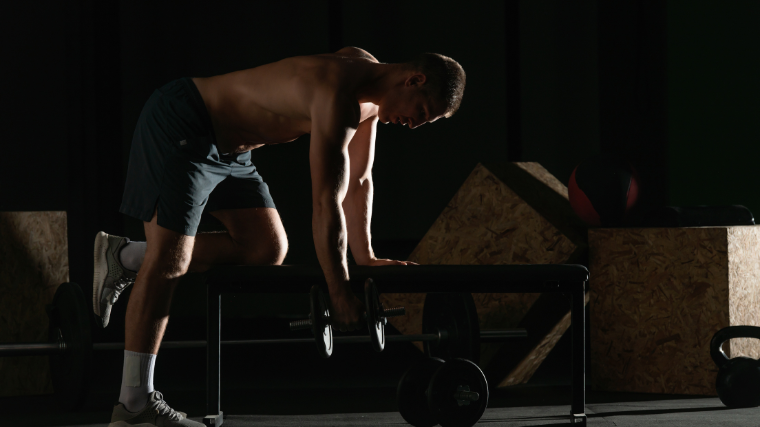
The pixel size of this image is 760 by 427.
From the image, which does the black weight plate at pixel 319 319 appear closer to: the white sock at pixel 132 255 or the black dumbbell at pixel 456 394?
the black dumbbell at pixel 456 394

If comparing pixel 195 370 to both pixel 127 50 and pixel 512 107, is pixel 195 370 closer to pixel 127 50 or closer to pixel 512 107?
pixel 127 50

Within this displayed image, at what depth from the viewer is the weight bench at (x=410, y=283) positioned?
7.34 feet

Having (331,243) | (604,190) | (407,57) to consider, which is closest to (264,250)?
(331,243)

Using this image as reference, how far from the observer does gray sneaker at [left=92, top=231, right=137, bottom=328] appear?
2631 millimetres

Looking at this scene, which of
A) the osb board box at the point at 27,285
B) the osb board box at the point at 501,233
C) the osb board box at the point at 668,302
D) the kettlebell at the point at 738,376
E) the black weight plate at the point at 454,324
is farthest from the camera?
the osb board box at the point at 501,233

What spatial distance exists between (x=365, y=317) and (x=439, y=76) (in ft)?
2.40

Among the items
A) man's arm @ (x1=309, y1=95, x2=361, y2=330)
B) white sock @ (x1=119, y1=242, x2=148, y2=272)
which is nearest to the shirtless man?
man's arm @ (x1=309, y1=95, x2=361, y2=330)

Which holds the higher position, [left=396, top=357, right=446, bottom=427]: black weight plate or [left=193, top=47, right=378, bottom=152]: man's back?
[left=193, top=47, right=378, bottom=152]: man's back

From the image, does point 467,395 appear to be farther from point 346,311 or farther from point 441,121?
point 441,121

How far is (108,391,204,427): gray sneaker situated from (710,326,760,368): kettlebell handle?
75.5 inches

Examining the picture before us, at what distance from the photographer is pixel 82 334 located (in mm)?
2580

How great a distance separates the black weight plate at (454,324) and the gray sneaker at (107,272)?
3.97 feet

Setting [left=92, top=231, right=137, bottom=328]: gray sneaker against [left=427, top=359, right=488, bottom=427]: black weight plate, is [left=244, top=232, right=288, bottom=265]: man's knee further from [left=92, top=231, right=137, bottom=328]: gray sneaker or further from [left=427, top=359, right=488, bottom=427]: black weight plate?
[left=427, top=359, right=488, bottom=427]: black weight plate

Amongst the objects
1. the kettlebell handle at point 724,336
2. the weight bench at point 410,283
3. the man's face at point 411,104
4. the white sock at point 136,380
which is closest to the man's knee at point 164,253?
the weight bench at point 410,283
